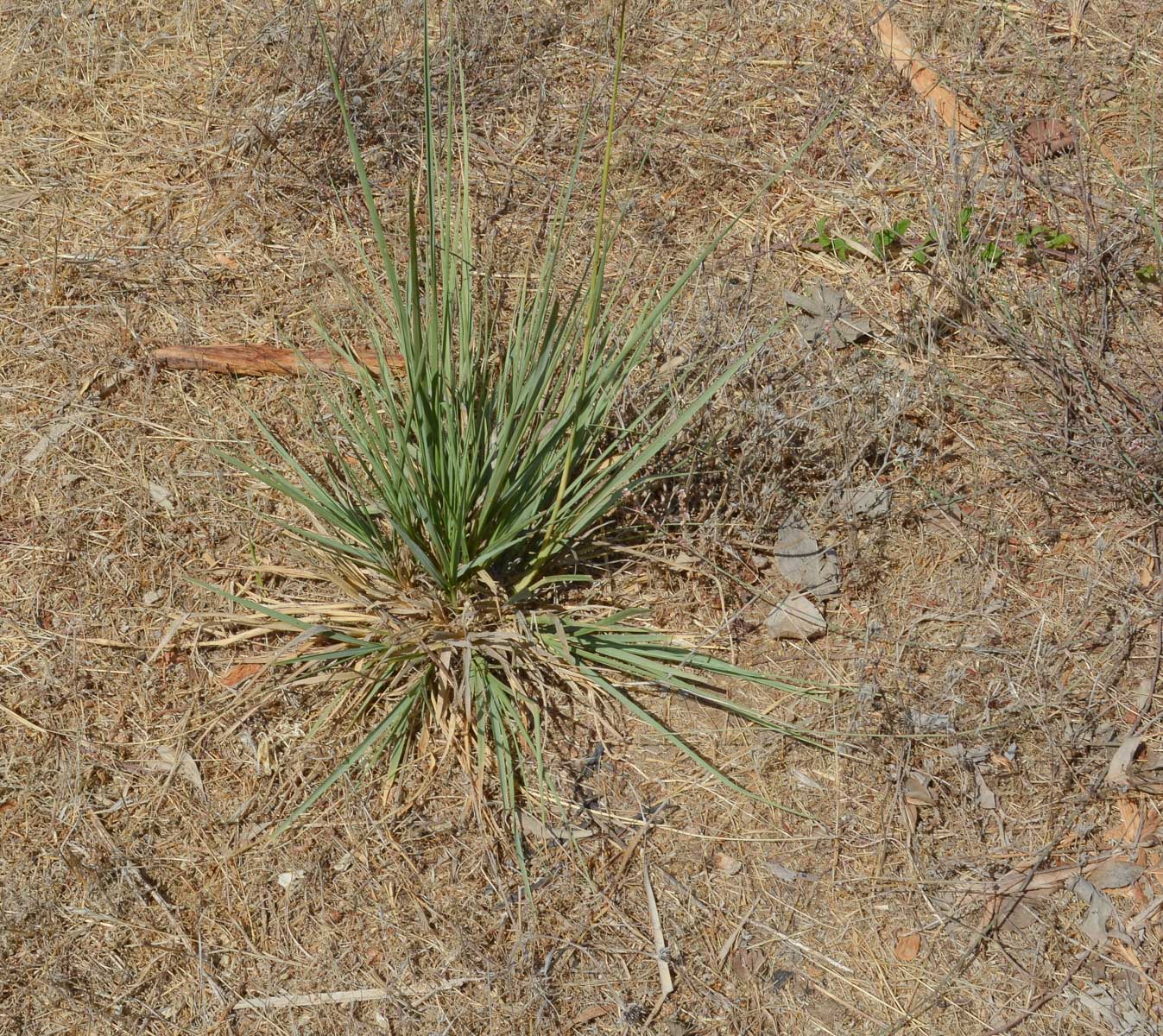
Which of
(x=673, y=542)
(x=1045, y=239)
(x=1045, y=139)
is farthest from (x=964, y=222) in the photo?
(x=673, y=542)

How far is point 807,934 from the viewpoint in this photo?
2031 millimetres

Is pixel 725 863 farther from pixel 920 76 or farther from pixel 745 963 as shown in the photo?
pixel 920 76

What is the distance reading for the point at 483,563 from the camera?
2146 mm

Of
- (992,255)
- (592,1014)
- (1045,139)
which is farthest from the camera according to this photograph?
(1045,139)

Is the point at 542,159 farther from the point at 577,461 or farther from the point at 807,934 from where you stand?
the point at 807,934

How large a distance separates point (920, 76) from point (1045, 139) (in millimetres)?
425

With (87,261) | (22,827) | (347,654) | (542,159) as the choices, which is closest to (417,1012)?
(347,654)

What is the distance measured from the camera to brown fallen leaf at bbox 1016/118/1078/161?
3.15 m

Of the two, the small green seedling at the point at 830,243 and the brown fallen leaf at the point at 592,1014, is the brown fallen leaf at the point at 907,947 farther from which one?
the small green seedling at the point at 830,243

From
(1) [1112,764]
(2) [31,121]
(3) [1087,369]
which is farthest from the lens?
(2) [31,121]

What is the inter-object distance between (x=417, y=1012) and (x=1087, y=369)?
206 cm

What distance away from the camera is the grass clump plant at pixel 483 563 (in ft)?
6.83

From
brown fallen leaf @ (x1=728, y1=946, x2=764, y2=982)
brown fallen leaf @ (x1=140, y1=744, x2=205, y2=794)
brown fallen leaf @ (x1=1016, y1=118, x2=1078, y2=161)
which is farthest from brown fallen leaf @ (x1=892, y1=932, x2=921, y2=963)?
brown fallen leaf @ (x1=1016, y1=118, x2=1078, y2=161)

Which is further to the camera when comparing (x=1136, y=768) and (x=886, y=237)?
(x=886, y=237)
